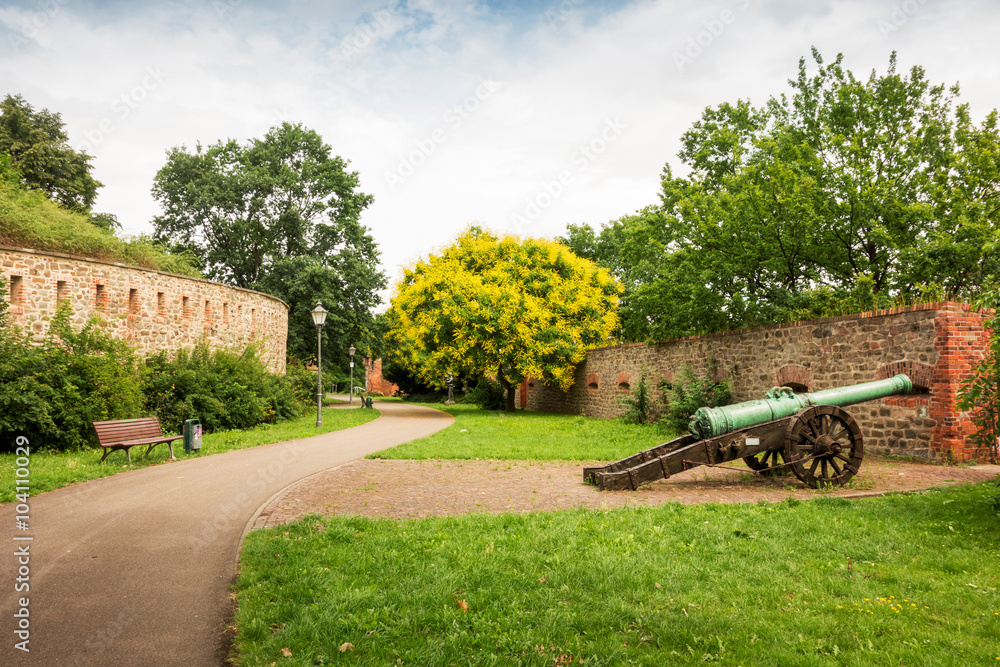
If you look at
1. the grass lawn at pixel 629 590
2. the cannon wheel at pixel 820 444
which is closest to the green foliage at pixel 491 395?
the cannon wheel at pixel 820 444

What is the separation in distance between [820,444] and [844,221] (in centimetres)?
820

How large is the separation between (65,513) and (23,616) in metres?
3.04

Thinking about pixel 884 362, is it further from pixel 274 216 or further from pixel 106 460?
pixel 274 216

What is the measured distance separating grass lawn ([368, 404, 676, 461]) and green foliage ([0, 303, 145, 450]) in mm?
5800

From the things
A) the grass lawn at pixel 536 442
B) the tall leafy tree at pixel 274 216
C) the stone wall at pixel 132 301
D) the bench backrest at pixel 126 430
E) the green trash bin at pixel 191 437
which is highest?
the tall leafy tree at pixel 274 216

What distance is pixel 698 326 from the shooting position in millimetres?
15461

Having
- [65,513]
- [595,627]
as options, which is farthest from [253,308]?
[595,627]

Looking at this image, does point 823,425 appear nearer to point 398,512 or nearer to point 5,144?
point 398,512

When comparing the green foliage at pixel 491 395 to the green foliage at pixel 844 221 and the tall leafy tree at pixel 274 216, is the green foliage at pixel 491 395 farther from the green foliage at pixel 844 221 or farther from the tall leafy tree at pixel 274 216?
the green foliage at pixel 844 221

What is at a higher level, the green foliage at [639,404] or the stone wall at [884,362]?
the stone wall at [884,362]

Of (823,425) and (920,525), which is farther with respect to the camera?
(823,425)

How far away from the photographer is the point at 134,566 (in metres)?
4.49

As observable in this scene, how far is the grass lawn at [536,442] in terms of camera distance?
10.6m

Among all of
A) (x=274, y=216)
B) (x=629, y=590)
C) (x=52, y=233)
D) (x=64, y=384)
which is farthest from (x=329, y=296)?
(x=629, y=590)
